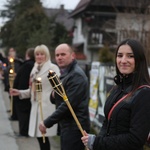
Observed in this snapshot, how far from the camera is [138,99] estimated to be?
2.79 meters

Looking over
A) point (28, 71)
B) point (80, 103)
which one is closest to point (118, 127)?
point (80, 103)

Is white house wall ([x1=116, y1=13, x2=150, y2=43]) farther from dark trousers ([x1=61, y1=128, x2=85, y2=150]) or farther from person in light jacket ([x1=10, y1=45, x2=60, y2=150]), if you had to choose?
dark trousers ([x1=61, y1=128, x2=85, y2=150])

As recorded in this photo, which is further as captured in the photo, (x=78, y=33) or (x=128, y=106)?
(x=78, y=33)

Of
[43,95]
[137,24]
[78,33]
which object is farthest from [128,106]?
[78,33]

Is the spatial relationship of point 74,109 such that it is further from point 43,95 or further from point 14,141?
point 14,141

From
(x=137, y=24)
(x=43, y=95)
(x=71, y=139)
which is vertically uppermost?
(x=137, y=24)

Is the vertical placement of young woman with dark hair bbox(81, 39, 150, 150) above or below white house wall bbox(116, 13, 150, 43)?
below

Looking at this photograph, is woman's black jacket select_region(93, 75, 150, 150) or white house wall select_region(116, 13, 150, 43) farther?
white house wall select_region(116, 13, 150, 43)

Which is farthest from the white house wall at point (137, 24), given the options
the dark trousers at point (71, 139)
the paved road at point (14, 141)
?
the dark trousers at point (71, 139)

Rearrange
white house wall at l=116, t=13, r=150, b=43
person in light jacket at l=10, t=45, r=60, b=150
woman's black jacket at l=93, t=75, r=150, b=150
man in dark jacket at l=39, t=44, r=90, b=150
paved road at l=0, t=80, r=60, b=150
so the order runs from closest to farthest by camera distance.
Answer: woman's black jacket at l=93, t=75, r=150, b=150 < man in dark jacket at l=39, t=44, r=90, b=150 < person in light jacket at l=10, t=45, r=60, b=150 < paved road at l=0, t=80, r=60, b=150 < white house wall at l=116, t=13, r=150, b=43

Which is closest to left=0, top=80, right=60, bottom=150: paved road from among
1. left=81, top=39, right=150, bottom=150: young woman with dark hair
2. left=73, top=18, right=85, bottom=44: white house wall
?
left=81, top=39, right=150, bottom=150: young woman with dark hair

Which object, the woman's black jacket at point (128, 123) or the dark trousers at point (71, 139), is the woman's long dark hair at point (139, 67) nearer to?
the woman's black jacket at point (128, 123)

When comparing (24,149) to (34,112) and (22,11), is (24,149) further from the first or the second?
(22,11)

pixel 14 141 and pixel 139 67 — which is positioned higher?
pixel 139 67
